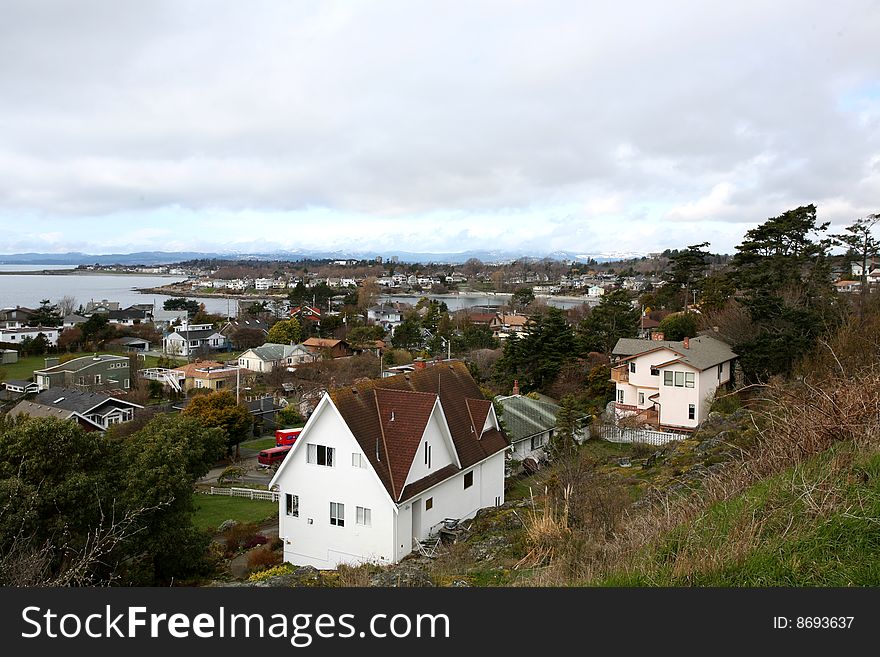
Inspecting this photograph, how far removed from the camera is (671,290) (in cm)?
3859

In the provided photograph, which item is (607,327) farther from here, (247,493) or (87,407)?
(87,407)

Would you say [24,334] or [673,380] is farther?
[24,334]

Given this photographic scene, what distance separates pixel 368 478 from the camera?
1128cm

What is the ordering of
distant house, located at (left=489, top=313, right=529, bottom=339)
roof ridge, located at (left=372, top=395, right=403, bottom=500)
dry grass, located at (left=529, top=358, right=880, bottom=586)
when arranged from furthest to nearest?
distant house, located at (left=489, top=313, right=529, bottom=339) < roof ridge, located at (left=372, top=395, right=403, bottom=500) < dry grass, located at (left=529, top=358, right=880, bottom=586)

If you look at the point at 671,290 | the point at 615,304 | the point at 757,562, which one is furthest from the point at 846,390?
the point at 671,290

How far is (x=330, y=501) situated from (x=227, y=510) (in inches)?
270

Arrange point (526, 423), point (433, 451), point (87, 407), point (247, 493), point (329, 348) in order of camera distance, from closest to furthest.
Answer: point (433, 451) < point (247, 493) < point (526, 423) < point (87, 407) < point (329, 348)

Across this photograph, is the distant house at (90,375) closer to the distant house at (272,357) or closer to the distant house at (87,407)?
the distant house at (87,407)

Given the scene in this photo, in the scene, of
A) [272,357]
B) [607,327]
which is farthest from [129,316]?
[607,327]

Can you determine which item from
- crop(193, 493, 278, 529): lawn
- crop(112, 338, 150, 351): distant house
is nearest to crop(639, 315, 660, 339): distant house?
crop(193, 493, 278, 529): lawn

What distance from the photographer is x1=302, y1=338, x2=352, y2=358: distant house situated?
4465cm

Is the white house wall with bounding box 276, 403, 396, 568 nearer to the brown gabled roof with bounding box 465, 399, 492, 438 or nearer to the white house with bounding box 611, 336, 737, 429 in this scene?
the brown gabled roof with bounding box 465, 399, 492, 438

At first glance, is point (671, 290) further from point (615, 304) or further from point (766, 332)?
point (766, 332)

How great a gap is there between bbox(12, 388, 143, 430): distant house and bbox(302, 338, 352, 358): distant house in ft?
55.2
